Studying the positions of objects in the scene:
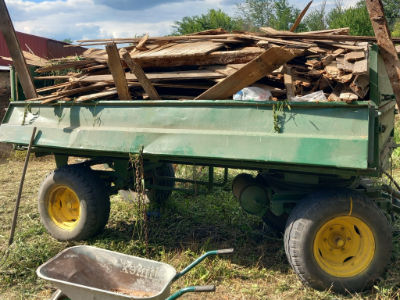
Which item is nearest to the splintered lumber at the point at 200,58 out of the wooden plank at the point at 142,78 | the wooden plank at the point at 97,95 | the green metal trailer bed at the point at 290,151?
the wooden plank at the point at 142,78

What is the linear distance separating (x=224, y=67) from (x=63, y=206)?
111 inches

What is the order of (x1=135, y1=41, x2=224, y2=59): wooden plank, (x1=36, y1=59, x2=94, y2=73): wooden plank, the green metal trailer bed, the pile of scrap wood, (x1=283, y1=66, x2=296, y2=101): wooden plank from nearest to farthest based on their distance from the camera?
the green metal trailer bed < the pile of scrap wood < (x1=283, y1=66, x2=296, y2=101): wooden plank < (x1=135, y1=41, x2=224, y2=59): wooden plank < (x1=36, y1=59, x2=94, y2=73): wooden plank

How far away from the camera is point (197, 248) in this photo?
15.2ft

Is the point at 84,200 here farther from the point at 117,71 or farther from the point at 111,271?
the point at 117,71

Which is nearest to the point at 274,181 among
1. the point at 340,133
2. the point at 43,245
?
the point at 340,133

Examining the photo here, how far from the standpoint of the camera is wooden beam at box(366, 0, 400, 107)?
3.49 metres

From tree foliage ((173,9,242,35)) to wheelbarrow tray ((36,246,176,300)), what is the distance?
87.5 ft

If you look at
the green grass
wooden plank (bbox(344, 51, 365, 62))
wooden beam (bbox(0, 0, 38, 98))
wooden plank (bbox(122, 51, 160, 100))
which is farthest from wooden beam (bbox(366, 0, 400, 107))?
wooden beam (bbox(0, 0, 38, 98))

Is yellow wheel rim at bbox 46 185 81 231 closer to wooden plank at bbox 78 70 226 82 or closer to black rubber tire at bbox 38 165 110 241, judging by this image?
black rubber tire at bbox 38 165 110 241

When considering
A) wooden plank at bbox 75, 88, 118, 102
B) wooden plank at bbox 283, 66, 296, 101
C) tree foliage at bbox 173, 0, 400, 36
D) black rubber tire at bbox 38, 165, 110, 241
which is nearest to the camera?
wooden plank at bbox 283, 66, 296, 101

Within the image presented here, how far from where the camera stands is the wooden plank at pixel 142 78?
4109 mm

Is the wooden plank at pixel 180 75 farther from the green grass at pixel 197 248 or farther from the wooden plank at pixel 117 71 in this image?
the green grass at pixel 197 248

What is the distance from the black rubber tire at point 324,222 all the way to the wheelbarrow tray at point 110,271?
1210mm

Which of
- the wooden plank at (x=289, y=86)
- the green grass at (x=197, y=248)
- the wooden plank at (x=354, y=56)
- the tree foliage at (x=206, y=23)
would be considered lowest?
the green grass at (x=197, y=248)
